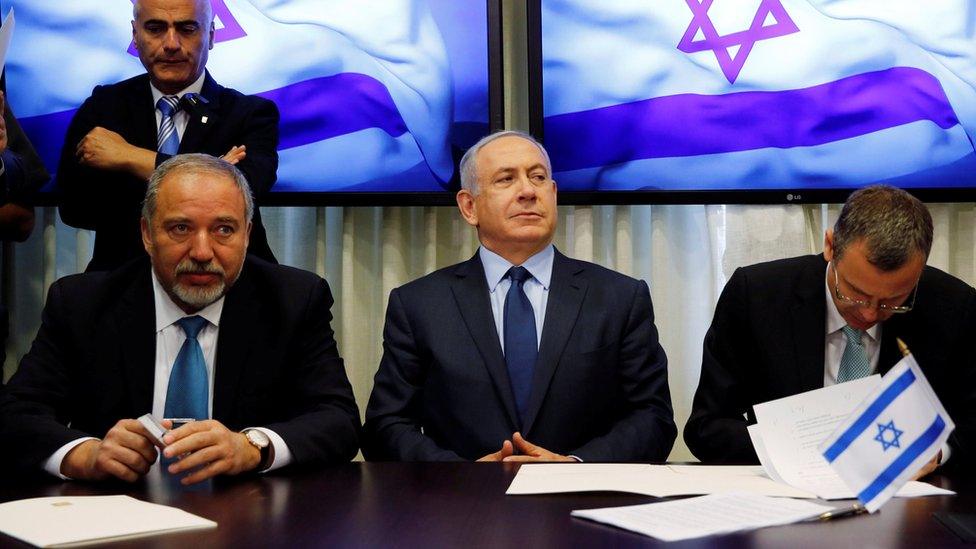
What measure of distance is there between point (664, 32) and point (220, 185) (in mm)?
2014

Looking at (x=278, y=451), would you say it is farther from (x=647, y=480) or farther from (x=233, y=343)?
(x=647, y=480)

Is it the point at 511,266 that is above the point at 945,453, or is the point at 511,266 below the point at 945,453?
above

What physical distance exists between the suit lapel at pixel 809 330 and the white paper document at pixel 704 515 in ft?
3.48

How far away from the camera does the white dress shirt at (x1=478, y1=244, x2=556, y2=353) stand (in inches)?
123

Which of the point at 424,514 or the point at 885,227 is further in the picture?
the point at 885,227

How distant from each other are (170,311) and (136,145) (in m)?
1.07

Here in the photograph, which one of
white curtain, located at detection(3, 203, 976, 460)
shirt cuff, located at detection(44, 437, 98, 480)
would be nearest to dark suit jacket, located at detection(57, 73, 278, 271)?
white curtain, located at detection(3, 203, 976, 460)

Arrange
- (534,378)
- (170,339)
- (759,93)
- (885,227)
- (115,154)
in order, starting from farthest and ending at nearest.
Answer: (759,93), (115,154), (534,378), (170,339), (885,227)

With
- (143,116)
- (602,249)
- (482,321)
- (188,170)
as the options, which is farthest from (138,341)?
(602,249)

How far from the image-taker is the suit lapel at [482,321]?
2.94 meters

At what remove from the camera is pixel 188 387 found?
262 cm

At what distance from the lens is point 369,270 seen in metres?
4.29

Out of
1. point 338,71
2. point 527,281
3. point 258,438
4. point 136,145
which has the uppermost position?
point 338,71

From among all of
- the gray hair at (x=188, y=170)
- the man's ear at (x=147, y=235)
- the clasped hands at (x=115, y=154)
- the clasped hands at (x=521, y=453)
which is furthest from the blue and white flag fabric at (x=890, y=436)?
the clasped hands at (x=115, y=154)
